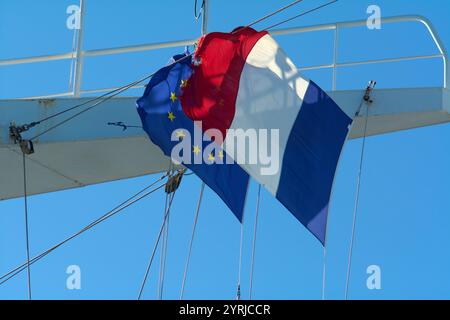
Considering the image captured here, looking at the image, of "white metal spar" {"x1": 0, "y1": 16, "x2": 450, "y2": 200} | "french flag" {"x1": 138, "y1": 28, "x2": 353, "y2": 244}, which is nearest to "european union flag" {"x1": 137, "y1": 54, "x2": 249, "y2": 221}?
"french flag" {"x1": 138, "y1": 28, "x2": 353, "y2": 244}

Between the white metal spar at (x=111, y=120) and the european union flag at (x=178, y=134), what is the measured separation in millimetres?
373

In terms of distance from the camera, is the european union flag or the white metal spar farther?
the white metal spar

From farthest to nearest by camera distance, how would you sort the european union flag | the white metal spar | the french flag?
the white metal spar, the european union flag, the french flag

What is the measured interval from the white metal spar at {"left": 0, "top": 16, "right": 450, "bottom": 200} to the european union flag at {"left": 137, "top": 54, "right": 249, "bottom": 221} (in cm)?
37

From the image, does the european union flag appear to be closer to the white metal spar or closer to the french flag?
the french flag

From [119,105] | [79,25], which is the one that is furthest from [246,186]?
[79,25]

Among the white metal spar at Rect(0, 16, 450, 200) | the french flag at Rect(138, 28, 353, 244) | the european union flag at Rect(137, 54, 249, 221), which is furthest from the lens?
the white metal spar at Rect(0, 16, 450, 200)

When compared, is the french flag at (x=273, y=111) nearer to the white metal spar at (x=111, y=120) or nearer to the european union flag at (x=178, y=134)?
the european union flag at (x=178, y=134)

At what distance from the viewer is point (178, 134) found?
13289 millimetres

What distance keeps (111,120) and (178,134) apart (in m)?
0.74

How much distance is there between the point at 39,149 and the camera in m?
13.7

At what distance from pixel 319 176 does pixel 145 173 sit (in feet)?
7.43

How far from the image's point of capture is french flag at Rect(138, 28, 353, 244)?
12719 millimetres
